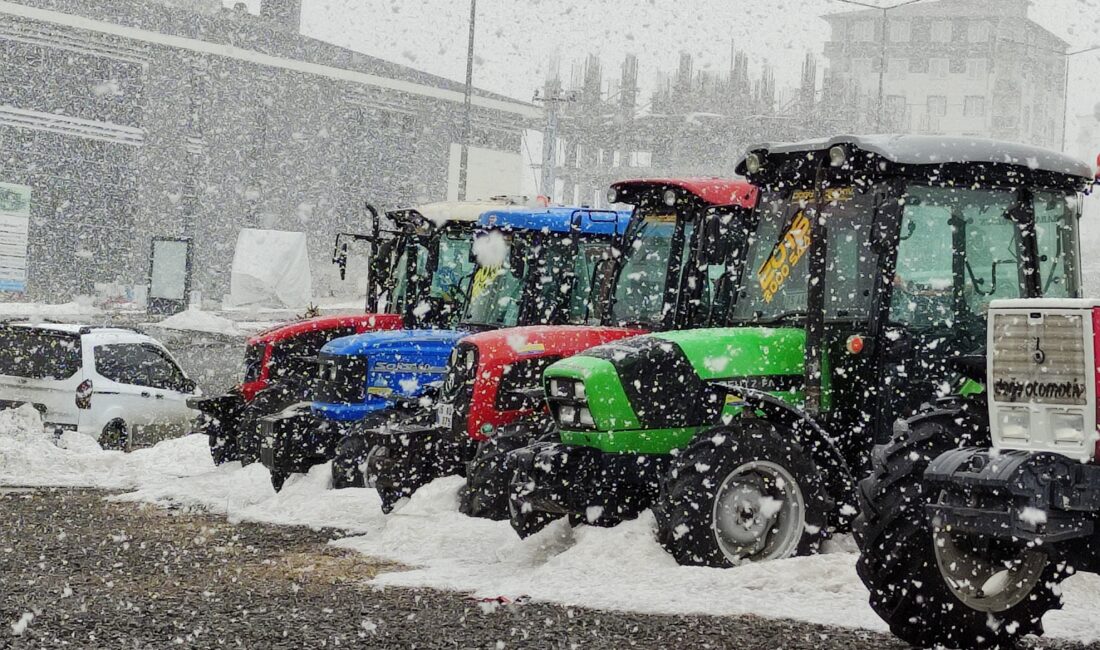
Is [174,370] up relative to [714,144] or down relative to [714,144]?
down

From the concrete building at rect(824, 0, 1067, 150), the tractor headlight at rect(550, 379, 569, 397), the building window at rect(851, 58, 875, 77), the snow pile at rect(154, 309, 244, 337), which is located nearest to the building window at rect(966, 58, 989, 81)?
the concrete building at rect(824, 0, 1067, 150)

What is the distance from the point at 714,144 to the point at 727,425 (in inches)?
1641

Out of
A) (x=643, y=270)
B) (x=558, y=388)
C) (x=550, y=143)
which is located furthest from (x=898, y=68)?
(x=558, y=388)

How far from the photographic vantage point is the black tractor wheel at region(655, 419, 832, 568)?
8.59 metres

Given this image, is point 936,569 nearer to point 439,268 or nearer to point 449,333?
point 449,333

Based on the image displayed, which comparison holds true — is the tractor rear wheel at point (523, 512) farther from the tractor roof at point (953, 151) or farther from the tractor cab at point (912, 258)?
the tractor roof at point (953, 151)

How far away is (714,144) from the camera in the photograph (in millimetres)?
49719

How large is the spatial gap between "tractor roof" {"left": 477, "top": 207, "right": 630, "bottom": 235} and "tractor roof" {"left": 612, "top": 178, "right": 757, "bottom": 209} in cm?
188

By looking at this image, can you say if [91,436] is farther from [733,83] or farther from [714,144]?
[714,144]

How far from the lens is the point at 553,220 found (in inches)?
563

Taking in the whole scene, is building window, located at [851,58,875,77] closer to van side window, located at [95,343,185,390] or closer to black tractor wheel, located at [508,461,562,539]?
van side window, located at [95,343,185,390]

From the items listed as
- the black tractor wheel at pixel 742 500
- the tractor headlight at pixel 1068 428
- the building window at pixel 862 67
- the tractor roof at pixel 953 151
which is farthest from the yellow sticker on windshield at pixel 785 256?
the building window at pixel 862 67

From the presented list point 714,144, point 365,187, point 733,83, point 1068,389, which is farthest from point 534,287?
point 365,187

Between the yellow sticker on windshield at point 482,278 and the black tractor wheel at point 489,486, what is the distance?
3.76m
